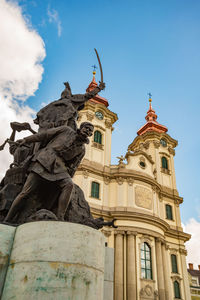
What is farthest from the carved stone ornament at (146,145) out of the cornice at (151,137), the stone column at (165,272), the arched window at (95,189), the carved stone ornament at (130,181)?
the stone column at (165,272)

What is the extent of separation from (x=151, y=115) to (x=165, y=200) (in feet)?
50.7

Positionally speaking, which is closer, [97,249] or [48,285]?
[48,285]

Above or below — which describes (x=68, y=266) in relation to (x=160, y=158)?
below

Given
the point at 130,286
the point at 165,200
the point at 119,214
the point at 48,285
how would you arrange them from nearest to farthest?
1. the point at 48,285
2. the point at 130,286
3. the point at 119,214
4. the point at 165,200

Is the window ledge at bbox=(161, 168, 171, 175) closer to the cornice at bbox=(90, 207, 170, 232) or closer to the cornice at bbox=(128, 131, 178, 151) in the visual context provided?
the cornice at bbox=(128, 131, 178, 151)

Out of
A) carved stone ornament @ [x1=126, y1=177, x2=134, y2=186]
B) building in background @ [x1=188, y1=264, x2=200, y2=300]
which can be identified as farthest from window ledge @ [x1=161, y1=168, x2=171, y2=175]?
building in background @ [x1=188, y1=264, x2=200, y2=300]

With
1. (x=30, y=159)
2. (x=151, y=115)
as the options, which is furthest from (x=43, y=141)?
(x=151, y=115)

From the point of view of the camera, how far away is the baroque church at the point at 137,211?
22250 millimetres

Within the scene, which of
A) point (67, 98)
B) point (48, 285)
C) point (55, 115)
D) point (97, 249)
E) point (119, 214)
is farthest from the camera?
point (119, 214)

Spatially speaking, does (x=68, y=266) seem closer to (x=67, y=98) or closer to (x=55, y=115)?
(x=55, y=115)

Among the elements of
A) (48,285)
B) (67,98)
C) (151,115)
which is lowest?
(48,285)

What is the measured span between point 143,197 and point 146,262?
19.8 ft

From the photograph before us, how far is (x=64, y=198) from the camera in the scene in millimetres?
3568

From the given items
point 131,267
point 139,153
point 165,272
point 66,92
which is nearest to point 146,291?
point 131,267
